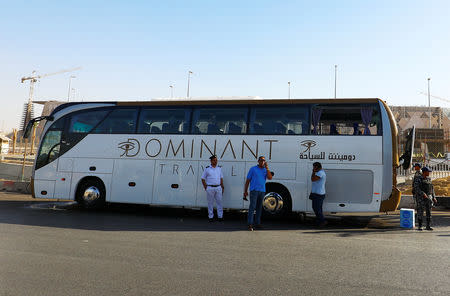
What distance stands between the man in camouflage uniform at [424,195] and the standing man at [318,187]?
228 cm

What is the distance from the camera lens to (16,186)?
54.4ft

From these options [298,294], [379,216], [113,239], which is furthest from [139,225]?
[379,216]

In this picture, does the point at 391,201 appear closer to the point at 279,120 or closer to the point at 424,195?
the point at 424,195

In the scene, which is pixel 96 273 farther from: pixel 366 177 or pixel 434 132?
pixel 434 132

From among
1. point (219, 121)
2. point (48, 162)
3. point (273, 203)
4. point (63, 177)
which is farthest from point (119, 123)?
point (273, 203)

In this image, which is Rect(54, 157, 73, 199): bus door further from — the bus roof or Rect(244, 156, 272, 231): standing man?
Rect(244, 156, 272, 231): standing man

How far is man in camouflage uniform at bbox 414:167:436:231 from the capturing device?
8.39 m

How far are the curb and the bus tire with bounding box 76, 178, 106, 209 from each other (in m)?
6.61

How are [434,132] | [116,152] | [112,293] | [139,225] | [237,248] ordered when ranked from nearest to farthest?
[112,293] < [237,248] < [139,225] < [116,152] < [434,132]

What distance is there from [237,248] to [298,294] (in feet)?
7.86

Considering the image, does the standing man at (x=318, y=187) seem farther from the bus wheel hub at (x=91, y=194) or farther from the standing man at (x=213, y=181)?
the bus wheel hub at (x=91, y=194)

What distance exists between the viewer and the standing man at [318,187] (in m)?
8.63

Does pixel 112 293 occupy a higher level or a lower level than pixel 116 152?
lower

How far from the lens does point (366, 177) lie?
29.2 ft
